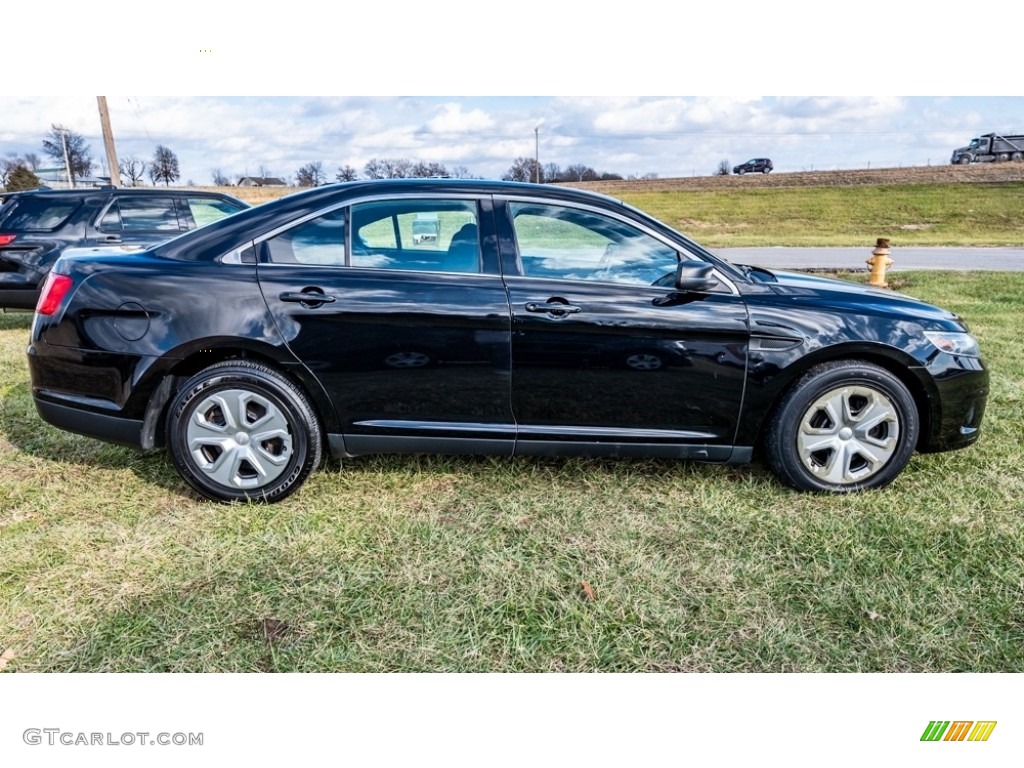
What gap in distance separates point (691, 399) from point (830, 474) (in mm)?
808

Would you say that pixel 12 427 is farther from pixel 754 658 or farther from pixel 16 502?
pixel 754 658

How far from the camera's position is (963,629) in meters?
2.39

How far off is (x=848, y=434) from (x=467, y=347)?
1.91 meters

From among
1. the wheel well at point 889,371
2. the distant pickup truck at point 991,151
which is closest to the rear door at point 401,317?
the wheel well at point 889,371

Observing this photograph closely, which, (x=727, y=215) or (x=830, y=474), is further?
(x=727, y=215)

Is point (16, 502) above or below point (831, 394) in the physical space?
below

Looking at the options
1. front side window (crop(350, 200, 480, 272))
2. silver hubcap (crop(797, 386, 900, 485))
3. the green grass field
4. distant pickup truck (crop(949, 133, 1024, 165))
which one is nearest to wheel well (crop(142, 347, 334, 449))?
front side window (crop(350, 200, 480, 272))

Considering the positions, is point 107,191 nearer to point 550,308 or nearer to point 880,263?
point 550,308

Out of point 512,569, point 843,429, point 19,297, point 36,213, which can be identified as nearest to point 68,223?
point 36,213

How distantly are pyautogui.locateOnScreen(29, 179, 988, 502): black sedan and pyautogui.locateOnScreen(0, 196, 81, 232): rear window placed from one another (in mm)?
4931

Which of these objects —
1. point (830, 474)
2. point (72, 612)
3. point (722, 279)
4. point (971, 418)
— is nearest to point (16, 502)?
point (72, 612)

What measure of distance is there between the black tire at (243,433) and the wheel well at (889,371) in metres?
2.21

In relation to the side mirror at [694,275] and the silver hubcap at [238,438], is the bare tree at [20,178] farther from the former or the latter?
the side mirror at [694,275]

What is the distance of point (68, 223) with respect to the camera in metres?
7.25
